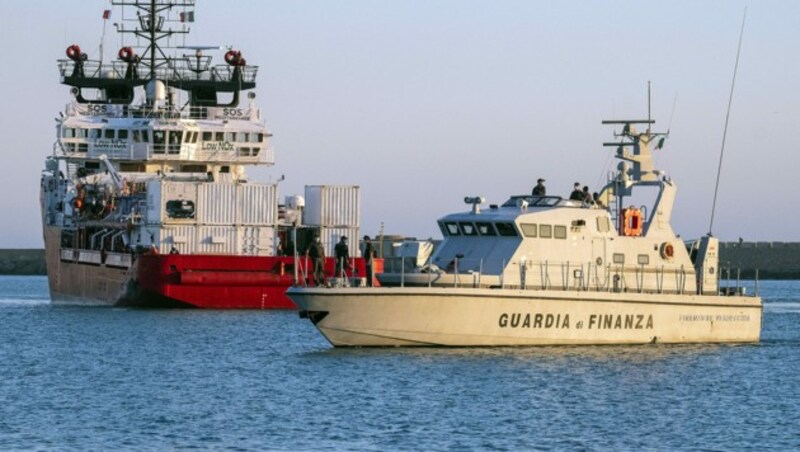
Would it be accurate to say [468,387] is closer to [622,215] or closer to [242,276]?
[622,215]

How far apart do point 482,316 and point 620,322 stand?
12.6 feet

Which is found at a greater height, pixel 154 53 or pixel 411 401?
pixel 154 53

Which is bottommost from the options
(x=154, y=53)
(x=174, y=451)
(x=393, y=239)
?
(x=174, y=451)

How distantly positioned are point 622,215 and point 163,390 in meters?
12.7

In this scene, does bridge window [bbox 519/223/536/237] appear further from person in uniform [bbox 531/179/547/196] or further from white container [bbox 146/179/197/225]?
white container [bbox 146/179/197/225]

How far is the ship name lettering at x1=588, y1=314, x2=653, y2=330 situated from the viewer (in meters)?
39.4

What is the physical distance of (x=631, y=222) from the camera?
1617 inches

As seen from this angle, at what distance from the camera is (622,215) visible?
135 feet

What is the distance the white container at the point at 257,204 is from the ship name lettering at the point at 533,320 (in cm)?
2388

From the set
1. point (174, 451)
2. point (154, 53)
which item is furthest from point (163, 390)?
point (154, 53)

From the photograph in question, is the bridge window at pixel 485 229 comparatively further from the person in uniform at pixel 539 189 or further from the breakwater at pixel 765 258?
the breakwater at pixel 765 258

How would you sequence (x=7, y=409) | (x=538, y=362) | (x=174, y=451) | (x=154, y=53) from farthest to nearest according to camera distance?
1. (x=154, y=53)
2. (x=538, y=362)
3. (x=7, y=409)
4. (x=174, y=451)

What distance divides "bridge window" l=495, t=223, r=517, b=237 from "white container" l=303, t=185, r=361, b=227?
23989 mm

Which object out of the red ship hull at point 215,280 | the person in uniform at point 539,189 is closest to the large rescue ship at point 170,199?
the red ship hull at point 215,280
